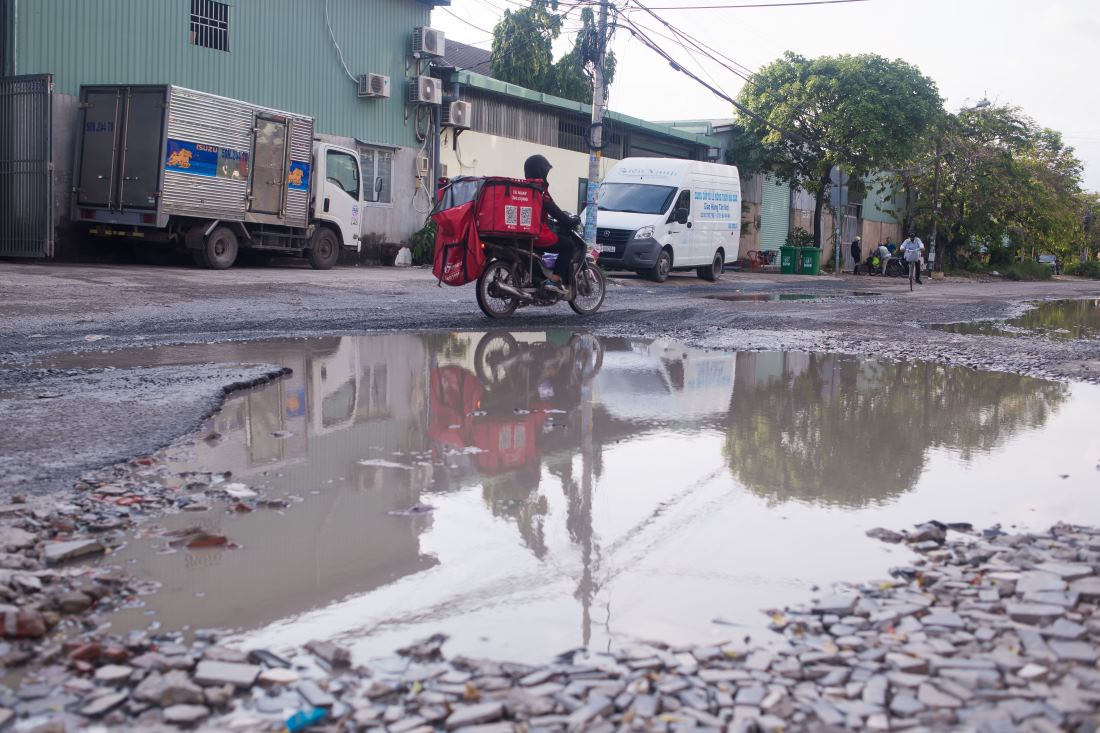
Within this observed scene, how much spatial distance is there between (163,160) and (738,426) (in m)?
12.8

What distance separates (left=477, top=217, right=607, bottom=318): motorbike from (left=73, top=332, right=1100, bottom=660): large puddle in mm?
3501

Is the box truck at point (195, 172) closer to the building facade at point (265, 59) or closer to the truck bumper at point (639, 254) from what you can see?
the building facade at point (265, 59)

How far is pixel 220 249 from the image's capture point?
1739 cm

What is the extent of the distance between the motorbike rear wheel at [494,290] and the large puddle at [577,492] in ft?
11.3

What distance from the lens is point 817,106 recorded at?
32094 millimetres

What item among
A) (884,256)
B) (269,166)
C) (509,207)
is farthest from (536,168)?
(884,256)

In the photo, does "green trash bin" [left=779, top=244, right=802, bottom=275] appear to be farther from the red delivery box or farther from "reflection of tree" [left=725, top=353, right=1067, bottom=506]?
"reflection of tree" [left=725, top=353, right=1067, bottom=506]

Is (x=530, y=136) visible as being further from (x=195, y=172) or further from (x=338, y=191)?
(x=195, y=172)

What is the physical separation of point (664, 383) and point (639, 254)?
44.6ft

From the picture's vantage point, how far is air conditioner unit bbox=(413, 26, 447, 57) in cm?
2273

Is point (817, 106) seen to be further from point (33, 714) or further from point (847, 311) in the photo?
point (33, 714)

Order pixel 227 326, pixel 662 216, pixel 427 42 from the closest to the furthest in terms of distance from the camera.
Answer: pixel 227 326, pixel 662 216, pixel 427 42

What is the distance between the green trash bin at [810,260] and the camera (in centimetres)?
3247

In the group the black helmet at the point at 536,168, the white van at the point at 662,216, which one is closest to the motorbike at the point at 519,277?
the black helmet at the point at 536,168
